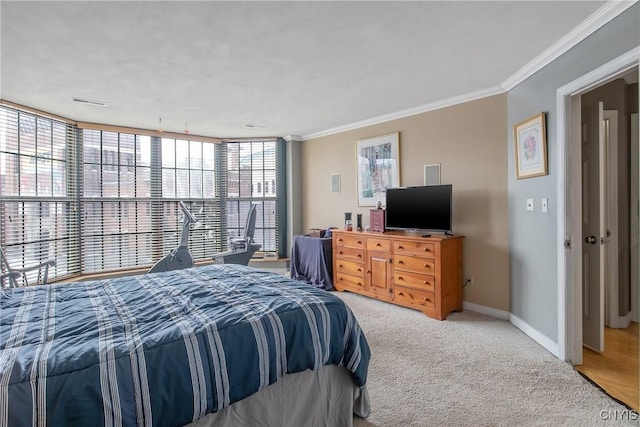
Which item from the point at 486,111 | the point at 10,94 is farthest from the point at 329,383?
the point at 10,94

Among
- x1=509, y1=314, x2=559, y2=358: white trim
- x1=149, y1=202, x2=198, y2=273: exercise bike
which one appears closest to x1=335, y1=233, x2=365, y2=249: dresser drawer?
x1=509, y1=314, x2=559, y2=358: white trim

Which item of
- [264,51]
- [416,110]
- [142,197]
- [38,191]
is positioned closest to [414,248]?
[416,110]

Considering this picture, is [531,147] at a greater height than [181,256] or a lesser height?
greater

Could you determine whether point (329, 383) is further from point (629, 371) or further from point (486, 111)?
point (486, 111)

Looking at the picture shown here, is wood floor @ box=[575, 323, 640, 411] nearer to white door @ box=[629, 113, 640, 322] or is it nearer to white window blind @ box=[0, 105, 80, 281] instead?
white door @ box=[629, 113, 640, 322]

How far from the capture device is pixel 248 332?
1.47 m

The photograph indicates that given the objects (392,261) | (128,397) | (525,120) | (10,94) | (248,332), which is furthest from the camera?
(392,261)

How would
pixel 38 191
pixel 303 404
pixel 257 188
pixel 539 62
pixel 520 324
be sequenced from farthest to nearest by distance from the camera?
pixel 257 188, pixel 38 191, pixel 520 324, pixel 539 62, pixel 303 404

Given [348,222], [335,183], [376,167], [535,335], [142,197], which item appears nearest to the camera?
[535,335]

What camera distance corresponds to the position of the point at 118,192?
188 inches

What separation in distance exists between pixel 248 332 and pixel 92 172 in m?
4.33

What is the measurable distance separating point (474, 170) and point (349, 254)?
183 centimetres

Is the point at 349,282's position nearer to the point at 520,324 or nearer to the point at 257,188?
the point at 520,324

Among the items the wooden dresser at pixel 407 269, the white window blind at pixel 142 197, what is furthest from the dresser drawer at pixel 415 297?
the white window blind at pixel 142 197
